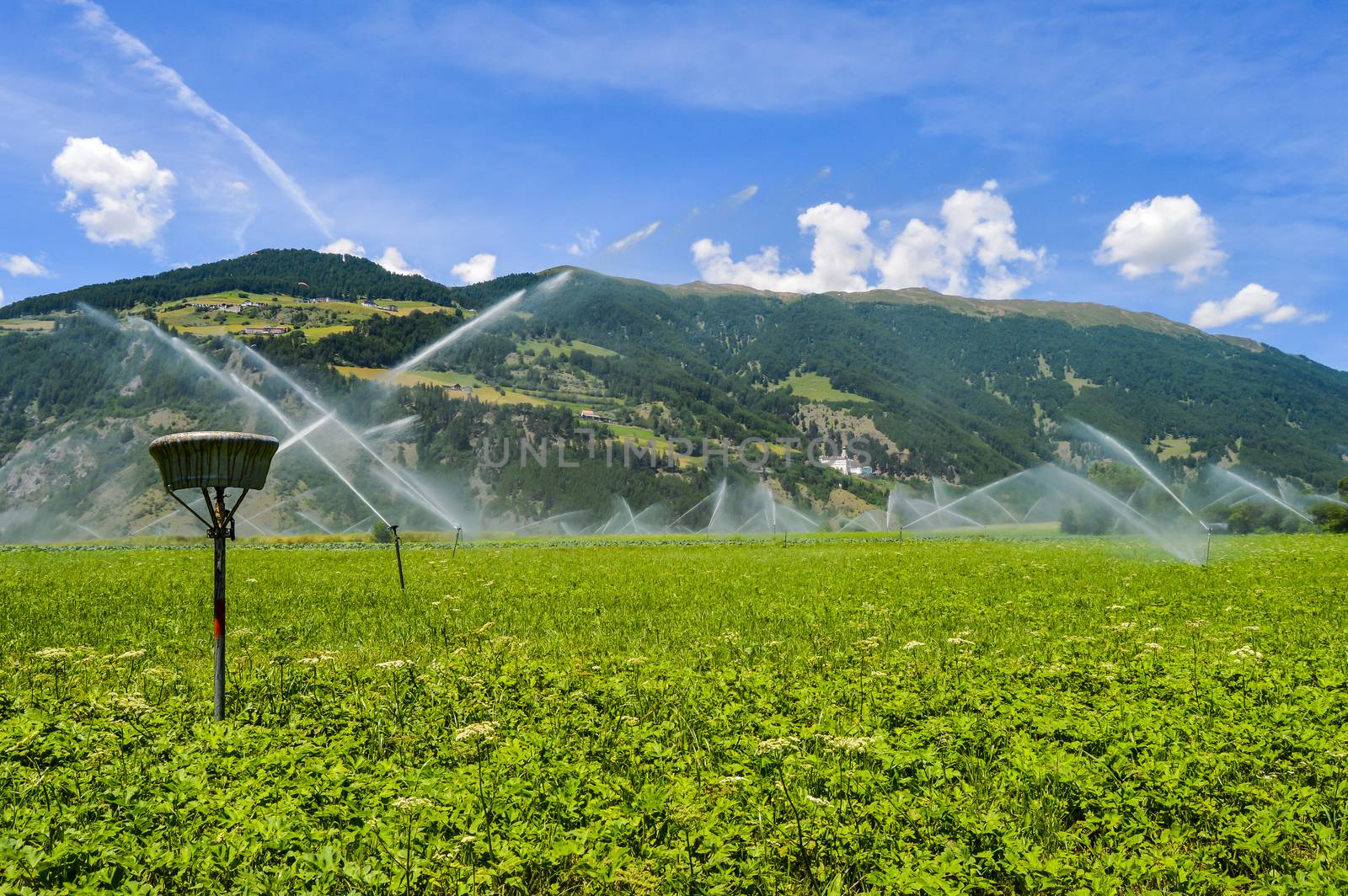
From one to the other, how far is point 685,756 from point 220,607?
5403 mm

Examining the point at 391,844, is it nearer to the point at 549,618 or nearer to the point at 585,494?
the point at 549,618

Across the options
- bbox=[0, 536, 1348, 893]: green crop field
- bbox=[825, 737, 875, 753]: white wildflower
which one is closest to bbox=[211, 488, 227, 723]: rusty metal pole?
bbox=[0, 536, 1348, 893]: green crop field

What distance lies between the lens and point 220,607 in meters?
8.37

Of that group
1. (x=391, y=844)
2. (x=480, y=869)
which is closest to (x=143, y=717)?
(x=391, y=844)

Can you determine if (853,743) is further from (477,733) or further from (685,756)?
(477,733)

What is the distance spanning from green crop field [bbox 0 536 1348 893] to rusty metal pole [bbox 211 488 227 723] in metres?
0.54

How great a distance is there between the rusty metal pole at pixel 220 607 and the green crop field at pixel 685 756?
21.4 inches

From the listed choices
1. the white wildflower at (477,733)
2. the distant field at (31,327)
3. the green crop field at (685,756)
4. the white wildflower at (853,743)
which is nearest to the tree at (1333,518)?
the green crop field at (685,756)

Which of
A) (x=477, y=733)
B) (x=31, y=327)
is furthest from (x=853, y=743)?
(x=31, y=327)

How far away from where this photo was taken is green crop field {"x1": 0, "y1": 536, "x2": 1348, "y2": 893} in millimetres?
5152

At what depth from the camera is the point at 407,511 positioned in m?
114

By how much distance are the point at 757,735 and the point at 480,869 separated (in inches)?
151

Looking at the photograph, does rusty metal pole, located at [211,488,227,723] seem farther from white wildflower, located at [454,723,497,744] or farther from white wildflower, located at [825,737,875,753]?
white wildflower, located at [825,737,875,753]

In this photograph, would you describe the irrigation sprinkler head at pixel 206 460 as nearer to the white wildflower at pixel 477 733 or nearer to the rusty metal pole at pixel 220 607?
the rusty metal pole at pixel 220 607
